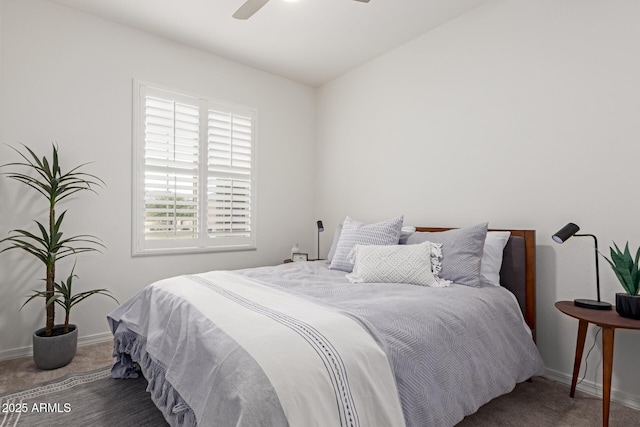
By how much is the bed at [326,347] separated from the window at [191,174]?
122 centimetres

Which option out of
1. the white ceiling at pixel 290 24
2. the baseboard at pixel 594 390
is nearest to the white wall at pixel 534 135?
the baseboard at pixel 594 390

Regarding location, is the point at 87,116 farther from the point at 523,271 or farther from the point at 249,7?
the point at 523,271

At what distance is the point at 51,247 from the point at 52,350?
2.35 ft

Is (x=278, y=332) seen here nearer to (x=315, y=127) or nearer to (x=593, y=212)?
(x=593, y=212)

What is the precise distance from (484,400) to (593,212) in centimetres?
139

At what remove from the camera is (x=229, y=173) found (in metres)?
3.70

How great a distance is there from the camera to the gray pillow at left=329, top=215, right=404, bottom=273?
264 centimetres

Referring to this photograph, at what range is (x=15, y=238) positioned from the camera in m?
2.61

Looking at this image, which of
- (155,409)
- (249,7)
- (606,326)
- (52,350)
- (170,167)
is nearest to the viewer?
(606,326)

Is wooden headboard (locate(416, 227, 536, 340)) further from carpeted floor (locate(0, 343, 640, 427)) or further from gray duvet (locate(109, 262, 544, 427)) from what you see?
carpeted floor (locate(0, 343, 640, 427))

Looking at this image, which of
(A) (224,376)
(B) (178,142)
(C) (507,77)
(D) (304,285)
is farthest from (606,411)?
(B) (178,142)

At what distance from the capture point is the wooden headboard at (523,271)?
7.52 feet

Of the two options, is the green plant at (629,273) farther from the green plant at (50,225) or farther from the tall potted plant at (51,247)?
the green plant at (50,225)

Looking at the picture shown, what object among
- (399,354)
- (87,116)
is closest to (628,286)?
(399,354)
